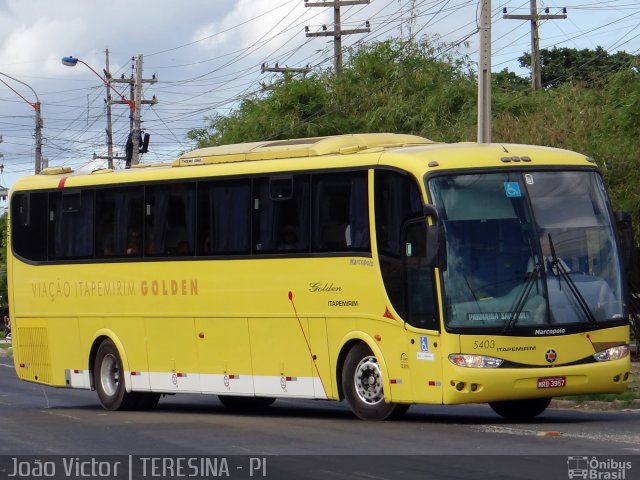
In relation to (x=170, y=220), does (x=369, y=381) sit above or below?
below

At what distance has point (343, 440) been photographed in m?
15.4

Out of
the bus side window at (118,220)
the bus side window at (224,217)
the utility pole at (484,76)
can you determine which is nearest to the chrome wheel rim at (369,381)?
the bus side window at (224,217)

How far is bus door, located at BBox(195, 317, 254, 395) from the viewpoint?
19.8 metres

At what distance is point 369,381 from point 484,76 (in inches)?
368

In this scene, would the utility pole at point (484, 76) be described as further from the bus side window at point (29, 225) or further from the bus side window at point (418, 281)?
the bus side window at point (418, 281)

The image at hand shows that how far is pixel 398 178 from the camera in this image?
57.7ft

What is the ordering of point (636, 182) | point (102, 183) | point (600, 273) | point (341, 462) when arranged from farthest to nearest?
1. point (636, 182)
2. point (102, 183)
3. point (600, 273)
4. point (341, 462)

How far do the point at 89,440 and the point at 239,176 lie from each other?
5.22 meters

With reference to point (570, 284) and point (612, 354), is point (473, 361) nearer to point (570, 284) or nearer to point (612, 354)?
point (570, 284)

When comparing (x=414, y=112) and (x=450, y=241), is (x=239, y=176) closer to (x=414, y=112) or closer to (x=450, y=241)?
(x=450, y=241)

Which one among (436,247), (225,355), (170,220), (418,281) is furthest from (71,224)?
(436,247)

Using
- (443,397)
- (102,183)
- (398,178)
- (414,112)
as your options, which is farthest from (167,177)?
(414,112)

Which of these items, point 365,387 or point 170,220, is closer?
point 365,387

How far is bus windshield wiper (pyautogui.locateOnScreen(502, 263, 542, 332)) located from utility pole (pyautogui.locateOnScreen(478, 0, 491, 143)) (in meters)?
8.19
